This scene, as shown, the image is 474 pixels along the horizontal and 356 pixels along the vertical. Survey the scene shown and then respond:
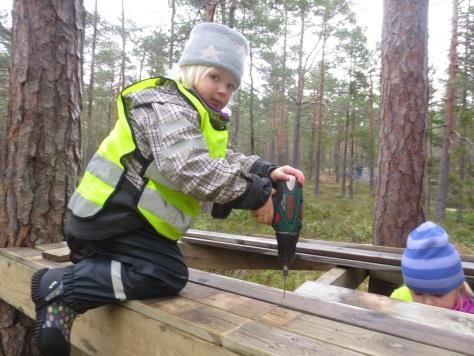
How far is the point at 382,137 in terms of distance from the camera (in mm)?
4777

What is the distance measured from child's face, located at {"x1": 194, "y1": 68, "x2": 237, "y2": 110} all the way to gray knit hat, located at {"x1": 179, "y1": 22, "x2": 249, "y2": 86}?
4 cm

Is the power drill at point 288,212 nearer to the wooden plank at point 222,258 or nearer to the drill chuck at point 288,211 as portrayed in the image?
the drill chuck at point 288,211

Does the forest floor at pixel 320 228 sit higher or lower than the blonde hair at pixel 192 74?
lower

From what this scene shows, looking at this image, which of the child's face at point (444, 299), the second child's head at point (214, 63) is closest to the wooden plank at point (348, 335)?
the child's face at point (444, 299)

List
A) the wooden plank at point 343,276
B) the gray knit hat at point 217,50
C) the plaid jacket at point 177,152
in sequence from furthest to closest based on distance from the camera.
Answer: the wooden plank at point 343,276 < the gray knit hat at point 217,50 < the plaid jacket at point 177,152

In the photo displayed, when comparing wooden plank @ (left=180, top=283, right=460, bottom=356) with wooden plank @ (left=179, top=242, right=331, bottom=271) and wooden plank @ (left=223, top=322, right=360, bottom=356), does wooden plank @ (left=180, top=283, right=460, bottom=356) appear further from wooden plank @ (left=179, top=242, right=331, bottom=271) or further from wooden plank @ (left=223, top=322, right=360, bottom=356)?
wooden plank @ (left=179, top=242, right=331, bottom=271)

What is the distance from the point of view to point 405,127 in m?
4.61

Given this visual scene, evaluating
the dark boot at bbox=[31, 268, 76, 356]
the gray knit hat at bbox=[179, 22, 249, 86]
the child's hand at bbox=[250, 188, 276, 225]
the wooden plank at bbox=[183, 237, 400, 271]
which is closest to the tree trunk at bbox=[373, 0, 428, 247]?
the wooden plank at bbox=[183, 237, 400, 271]

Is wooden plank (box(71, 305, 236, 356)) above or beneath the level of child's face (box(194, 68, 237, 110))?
beneath

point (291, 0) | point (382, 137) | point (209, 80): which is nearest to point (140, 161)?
point (209, 80)

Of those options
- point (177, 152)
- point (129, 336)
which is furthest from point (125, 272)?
point (177, 152)

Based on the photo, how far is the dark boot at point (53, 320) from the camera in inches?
72.8

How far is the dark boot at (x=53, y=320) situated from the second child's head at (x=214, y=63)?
3.92 feet

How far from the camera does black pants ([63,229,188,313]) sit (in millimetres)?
1859
